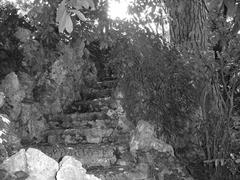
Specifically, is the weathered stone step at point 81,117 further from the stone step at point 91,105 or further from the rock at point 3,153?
the rock at point 3,153

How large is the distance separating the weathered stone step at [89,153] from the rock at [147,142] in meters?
0.28

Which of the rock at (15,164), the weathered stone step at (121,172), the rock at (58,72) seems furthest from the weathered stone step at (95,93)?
the rock at (15,164)

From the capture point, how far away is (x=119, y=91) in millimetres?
4430

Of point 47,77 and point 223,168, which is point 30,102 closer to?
point 47,77

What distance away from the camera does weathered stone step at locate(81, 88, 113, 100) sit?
509cm

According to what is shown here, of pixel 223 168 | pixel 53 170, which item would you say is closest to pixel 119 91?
pixel 223 168

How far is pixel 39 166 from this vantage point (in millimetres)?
2664

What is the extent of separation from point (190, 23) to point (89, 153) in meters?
1.99

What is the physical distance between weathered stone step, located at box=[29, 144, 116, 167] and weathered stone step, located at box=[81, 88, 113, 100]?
1.27m

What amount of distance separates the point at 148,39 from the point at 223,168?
1697 mm

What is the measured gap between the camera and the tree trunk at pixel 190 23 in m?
4.09

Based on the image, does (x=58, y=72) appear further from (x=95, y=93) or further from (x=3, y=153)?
(x=3, y=153)

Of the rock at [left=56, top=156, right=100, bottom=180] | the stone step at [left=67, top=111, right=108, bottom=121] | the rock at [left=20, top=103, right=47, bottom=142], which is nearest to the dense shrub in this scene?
the stone step at [left=67, top=111, right=108, bottom=121]

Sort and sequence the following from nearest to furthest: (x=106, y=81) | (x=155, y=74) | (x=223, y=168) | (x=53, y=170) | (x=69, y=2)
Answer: (x=69, y=2) → (x=53, y=170) → (x=223, y=168) → (x=155, y=74) → (x=106, y=81)
